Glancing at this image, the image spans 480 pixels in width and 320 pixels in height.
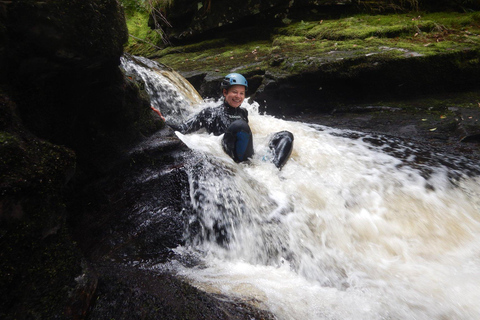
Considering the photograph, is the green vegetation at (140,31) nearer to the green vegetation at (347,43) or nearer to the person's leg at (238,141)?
the green vegetation at (347,43)

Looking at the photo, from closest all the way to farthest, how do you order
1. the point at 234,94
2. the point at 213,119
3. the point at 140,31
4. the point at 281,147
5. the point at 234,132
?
the point at 234,132 < the point at 281,147 < the point at 234,94 < the point at 213,119 < the point at 140,31

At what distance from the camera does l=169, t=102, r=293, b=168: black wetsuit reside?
3521 millimetres

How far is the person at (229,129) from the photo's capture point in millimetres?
3584

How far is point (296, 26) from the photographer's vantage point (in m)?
9.07

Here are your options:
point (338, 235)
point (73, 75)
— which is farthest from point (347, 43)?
point (73, 75)

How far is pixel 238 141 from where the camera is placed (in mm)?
3549

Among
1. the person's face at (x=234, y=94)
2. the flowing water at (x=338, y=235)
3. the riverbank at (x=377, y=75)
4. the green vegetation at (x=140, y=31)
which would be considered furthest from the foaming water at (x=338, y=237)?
the green vegetation at (x=140, y=31)

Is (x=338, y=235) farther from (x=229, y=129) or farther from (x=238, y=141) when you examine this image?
(x=229, y=129)

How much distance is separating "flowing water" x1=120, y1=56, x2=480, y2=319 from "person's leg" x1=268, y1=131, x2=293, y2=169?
149 mm

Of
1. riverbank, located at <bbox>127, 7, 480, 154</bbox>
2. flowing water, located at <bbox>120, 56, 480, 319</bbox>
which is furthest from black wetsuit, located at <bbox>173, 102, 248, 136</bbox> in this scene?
riverbank, located at <bbox>127, 7, 480, 154</bbox>

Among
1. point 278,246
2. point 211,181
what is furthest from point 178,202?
point 278,246

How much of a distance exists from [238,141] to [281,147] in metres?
0.76

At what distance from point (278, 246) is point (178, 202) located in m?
1.06

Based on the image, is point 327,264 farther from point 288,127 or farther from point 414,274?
point 288,127
